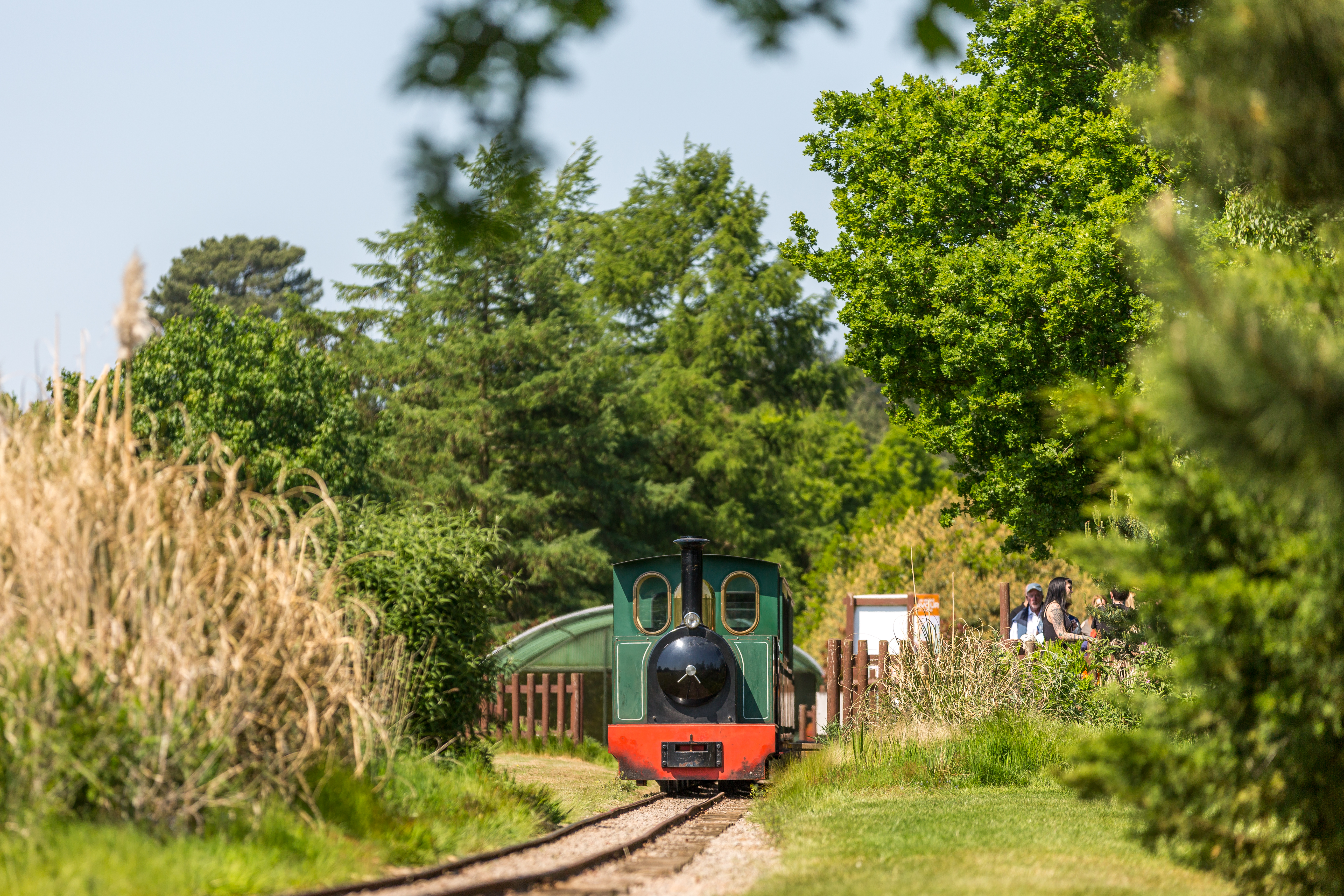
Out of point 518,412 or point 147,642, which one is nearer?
point 147,642

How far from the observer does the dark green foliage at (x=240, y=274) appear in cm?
6431

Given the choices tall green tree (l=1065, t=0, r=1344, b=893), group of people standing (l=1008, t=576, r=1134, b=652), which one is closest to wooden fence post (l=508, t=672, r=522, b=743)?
group of people standing (l=1008, t=576, r=1134, b=652)

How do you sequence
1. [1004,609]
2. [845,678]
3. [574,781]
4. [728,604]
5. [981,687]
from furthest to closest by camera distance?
[1004,609] < [845,678] < [574,781] < [728,604] < [981,687]

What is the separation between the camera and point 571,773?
56.8 ft

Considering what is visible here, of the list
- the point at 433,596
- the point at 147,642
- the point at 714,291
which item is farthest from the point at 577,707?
the point at 714,291

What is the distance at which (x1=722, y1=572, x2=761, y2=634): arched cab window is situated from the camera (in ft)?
51.1

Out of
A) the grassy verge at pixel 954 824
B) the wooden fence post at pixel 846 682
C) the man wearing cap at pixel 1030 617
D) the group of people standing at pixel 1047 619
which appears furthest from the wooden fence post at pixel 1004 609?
the grassy verge at pixel 954 824

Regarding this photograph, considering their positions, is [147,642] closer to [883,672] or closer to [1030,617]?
[883,672]

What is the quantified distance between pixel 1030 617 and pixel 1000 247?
6244mm

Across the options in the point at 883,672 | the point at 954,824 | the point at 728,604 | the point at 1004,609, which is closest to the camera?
the point at 954,824

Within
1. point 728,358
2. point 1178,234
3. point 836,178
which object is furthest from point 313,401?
point 1178,234

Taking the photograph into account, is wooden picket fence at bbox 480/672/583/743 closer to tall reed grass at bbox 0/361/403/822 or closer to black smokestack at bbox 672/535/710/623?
black smokestack at bbox 672/535/710/623

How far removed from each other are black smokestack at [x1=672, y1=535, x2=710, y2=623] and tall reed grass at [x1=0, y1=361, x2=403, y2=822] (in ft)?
23.5

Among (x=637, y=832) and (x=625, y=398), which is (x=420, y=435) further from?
(x=637, y=832)
